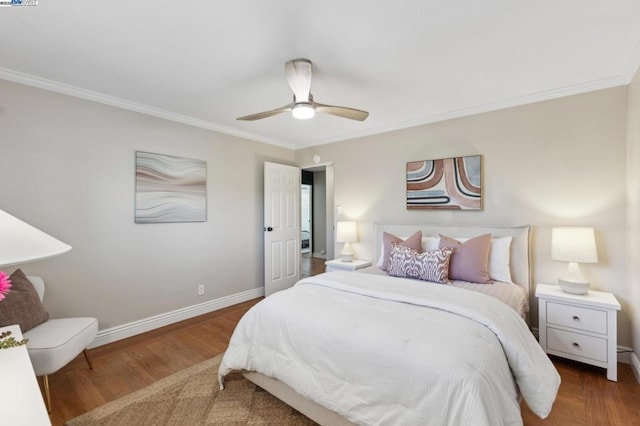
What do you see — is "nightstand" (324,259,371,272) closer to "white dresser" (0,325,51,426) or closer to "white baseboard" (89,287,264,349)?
"white baseboard" (89,287,264,349)

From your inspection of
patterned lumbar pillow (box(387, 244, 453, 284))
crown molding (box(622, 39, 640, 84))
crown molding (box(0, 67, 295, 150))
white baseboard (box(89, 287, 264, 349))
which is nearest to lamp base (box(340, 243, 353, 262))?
patterned lumbar pillow (box(387, 244, 453, 284))

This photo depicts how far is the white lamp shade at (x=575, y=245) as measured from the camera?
2.37 m

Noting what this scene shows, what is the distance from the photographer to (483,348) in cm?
142

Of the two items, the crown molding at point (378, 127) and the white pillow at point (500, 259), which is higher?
the crown molding at point (378, 127)

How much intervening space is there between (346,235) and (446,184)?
1.41 meters

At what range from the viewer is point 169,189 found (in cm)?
336

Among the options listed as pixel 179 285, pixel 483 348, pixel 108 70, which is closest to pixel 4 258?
pixel 483 348

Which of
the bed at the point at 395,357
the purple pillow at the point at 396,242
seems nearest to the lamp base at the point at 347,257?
the purple pillow at the point at 396,242

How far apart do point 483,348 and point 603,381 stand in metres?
1.70

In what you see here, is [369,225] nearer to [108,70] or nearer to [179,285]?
[179,285]

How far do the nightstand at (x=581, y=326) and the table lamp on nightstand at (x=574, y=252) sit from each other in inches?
3.2

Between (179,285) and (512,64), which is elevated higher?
(512,64)

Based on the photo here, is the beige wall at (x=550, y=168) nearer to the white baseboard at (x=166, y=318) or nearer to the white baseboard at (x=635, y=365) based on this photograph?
the white baseboard at (x=635, y=365)

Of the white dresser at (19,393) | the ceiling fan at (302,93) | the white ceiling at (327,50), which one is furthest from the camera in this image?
the ceiling fan at (302,93)
